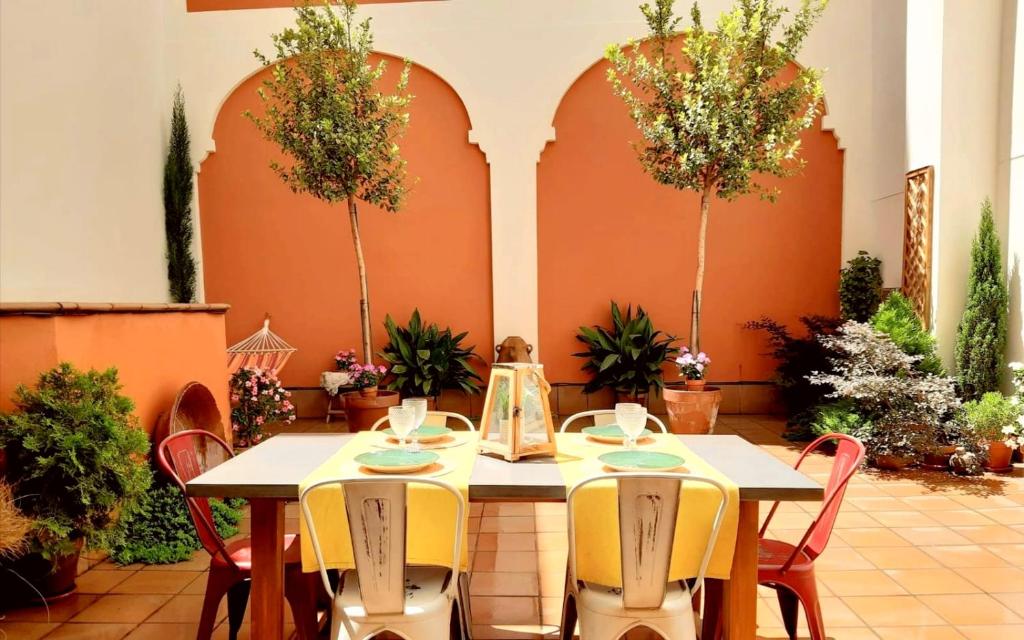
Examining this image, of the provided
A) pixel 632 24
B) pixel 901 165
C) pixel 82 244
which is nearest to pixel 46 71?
pixel 82 244

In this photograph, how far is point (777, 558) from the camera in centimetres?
207

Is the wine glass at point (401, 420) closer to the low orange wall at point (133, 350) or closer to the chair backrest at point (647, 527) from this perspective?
the chair backrest at point (647, 527)

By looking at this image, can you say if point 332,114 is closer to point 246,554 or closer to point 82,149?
point 82,149

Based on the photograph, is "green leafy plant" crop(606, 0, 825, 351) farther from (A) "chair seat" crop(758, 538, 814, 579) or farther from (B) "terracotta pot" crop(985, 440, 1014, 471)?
(A) "chair seat" crop(758, 538, 814, 579)

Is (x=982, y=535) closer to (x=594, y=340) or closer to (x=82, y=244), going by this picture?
(x=594, y=340)

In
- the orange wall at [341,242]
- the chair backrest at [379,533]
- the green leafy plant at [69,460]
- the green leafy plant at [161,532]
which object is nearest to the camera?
the chair backrest at [379,533]

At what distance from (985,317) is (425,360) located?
455 centimetres

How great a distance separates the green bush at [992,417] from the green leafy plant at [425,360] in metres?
3.98

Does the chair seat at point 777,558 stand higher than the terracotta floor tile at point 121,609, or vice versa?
the chair seat at point 777,558

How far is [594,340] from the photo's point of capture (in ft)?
20.7

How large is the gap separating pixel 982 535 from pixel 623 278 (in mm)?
3746

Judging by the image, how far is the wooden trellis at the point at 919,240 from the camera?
A: 204 inches

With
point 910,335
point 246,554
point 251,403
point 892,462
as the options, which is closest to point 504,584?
point 246,554

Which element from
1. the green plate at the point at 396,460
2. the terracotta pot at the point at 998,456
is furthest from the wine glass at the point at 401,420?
the terracotta pot at the point at 998,456
